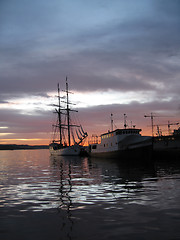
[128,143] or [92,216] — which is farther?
[128,143]

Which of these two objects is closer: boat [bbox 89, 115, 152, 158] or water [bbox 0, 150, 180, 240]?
water [bbox 0, 150, 180, 240]

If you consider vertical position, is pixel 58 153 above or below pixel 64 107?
below

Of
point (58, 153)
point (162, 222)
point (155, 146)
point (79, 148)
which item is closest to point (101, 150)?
point (155, 146)

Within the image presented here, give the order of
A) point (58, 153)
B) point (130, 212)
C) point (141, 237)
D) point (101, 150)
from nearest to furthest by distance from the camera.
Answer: point (141, 237)
point (130, 212)
point (101, 150)
point (58, 153)

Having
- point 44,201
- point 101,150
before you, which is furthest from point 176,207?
point 101,150

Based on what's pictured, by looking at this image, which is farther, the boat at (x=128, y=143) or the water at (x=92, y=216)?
the boat at (x=128, y=143)

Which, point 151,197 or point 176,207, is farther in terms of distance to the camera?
point 151,197

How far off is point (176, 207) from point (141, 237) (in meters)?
4.16

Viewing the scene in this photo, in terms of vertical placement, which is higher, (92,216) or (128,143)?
(128,143)

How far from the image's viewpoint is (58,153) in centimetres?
10806

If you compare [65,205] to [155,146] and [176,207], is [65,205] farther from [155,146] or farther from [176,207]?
[155,146]

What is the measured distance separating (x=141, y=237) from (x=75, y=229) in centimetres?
239

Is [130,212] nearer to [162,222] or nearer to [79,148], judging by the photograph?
[162,222]

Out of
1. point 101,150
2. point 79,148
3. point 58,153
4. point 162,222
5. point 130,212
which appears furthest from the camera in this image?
point 58,153
